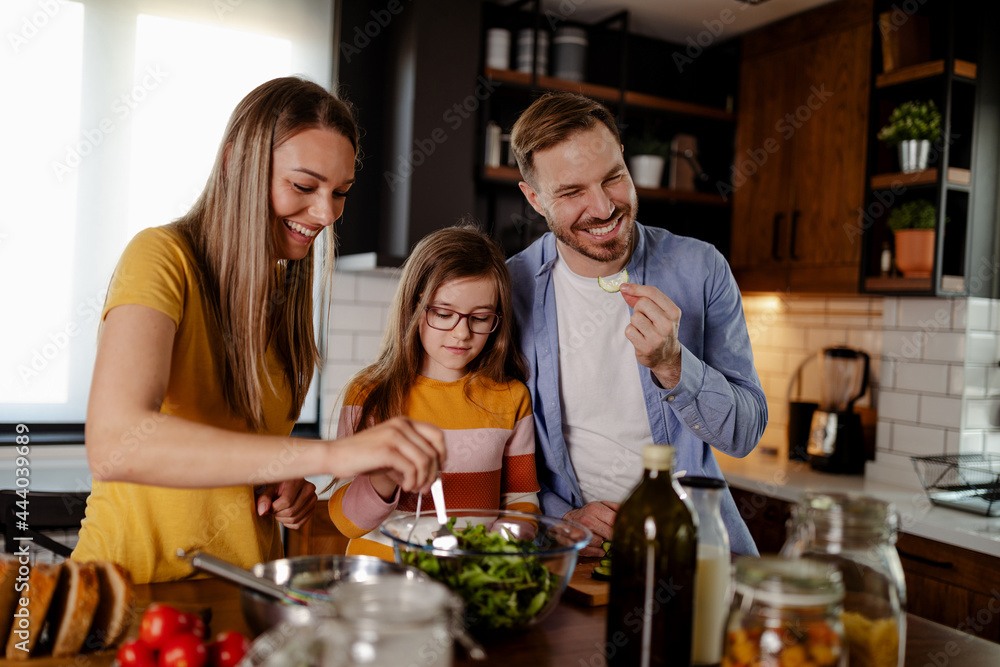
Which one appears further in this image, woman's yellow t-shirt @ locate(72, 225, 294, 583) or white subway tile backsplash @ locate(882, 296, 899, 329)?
white subway tile backsplash @ locate(882, 296, 899, 329)

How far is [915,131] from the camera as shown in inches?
115

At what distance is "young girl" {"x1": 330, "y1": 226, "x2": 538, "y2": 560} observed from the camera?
1.70m

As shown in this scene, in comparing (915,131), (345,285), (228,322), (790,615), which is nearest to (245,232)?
(228,322)

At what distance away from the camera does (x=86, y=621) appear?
900 millimetres

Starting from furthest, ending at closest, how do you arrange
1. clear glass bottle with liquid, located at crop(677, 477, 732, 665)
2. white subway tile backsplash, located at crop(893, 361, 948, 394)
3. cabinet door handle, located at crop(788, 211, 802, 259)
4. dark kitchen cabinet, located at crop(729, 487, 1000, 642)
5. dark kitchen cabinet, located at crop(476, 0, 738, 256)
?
cabinet door handle, located at crop(788, 211, 802, 259), dark kitchen cabinet, located at crop(476, 0, 738, 256), white subway tile backsplash, located at crop(893, 361, 948, 394), dark kitchen cabinet, located at crop(729, 487, 1000, 642), clear glass bottle with liquid, located at crop(677, 477, 732, 665)

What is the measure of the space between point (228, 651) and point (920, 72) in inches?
121

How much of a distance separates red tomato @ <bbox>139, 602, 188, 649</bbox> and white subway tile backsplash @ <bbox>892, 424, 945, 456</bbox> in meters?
2.92

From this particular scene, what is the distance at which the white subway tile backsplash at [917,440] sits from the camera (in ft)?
9.90

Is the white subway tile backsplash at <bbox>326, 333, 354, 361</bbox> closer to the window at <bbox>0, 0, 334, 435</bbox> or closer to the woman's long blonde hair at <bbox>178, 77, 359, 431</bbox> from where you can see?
the window at <bbox>0, 0, 334, 435</bbox>

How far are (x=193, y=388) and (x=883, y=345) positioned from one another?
2.88m

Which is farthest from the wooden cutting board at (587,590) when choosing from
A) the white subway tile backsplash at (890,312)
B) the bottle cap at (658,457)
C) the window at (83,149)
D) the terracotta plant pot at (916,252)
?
the white subway tile backsplash at (890,312)

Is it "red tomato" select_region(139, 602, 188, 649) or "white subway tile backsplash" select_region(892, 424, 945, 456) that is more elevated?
"red tomato" select_region(139, 602, 188, 649)

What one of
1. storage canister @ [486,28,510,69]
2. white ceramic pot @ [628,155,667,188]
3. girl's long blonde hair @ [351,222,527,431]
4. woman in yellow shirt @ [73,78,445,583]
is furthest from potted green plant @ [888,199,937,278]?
woman in yellow shirt @ [73,78,445,583]

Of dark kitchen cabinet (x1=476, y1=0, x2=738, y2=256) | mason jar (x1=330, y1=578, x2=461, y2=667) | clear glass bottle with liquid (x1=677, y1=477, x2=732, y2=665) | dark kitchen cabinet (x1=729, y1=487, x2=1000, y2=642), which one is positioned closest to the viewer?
mason jar (x1=330, y1=578, x2=461, y2=667)
